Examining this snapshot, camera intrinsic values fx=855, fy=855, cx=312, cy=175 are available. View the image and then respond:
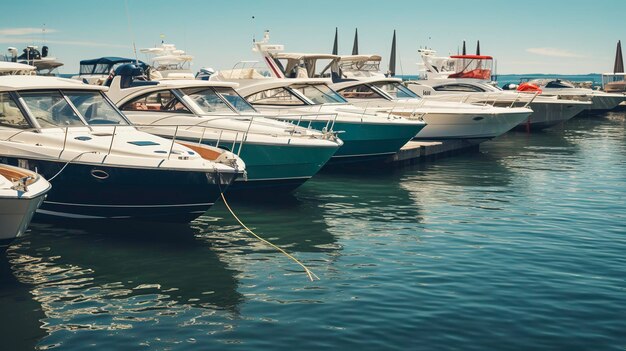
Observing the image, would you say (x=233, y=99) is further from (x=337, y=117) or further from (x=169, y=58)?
(x=169, y=58)

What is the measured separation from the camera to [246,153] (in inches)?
637

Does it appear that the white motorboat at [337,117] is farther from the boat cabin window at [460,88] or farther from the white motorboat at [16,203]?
the boat cabin window at [460,88]

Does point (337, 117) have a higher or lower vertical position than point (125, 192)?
higher

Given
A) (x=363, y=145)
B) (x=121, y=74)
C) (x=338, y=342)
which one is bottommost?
(x=338, y=342)

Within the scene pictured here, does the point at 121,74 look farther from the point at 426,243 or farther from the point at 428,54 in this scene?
the point at 428,54

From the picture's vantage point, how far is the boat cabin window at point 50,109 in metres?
13.3

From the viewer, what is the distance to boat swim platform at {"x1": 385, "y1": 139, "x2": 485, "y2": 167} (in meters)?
22.9

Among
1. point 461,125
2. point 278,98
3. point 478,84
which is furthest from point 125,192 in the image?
A: point 478,84

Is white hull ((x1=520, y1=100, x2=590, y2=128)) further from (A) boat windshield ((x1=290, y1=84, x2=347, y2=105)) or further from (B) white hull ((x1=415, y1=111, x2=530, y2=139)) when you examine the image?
(A) boat windshield ((x1=290, y1=84, x2=347, y2=105))

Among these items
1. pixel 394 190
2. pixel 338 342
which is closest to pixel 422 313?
pixel 338 342

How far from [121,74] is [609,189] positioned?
10.9 m

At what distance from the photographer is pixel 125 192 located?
12.5 metres

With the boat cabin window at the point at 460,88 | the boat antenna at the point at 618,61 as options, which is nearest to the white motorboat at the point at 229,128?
the boat cabin window at the point at 460,88

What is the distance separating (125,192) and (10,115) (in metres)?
2.39
